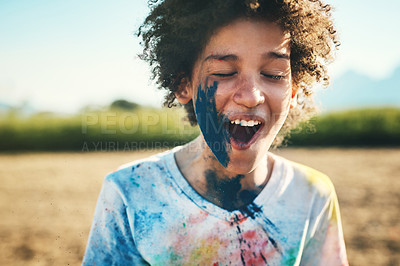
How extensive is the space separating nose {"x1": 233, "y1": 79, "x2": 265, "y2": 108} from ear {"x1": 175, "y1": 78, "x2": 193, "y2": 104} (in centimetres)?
43

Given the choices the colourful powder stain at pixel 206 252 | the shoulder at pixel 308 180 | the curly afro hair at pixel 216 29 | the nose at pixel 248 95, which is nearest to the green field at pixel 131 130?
the curly afro hair at pixel 216 29

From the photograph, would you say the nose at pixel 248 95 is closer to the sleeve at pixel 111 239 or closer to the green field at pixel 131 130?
the sleeve at pixel 111 239

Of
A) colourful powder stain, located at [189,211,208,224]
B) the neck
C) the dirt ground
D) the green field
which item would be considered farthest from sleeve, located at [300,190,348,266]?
the green field

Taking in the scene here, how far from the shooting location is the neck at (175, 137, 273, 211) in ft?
6.07

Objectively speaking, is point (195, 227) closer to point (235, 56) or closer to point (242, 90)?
point (242, 90)

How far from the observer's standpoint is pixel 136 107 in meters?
21.7

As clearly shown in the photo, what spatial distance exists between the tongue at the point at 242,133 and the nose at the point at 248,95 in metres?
0.21

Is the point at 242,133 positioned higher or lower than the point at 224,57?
lower

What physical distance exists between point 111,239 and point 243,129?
934mm

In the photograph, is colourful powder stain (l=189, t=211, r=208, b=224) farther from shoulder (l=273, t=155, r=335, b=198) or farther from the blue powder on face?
shoulder (l=273, t=155, r=335, b=198)

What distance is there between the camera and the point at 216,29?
1695 mm

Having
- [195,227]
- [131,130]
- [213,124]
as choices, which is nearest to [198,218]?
[195,227]

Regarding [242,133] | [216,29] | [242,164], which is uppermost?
[216,29]

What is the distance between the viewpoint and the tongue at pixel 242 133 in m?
1.79
